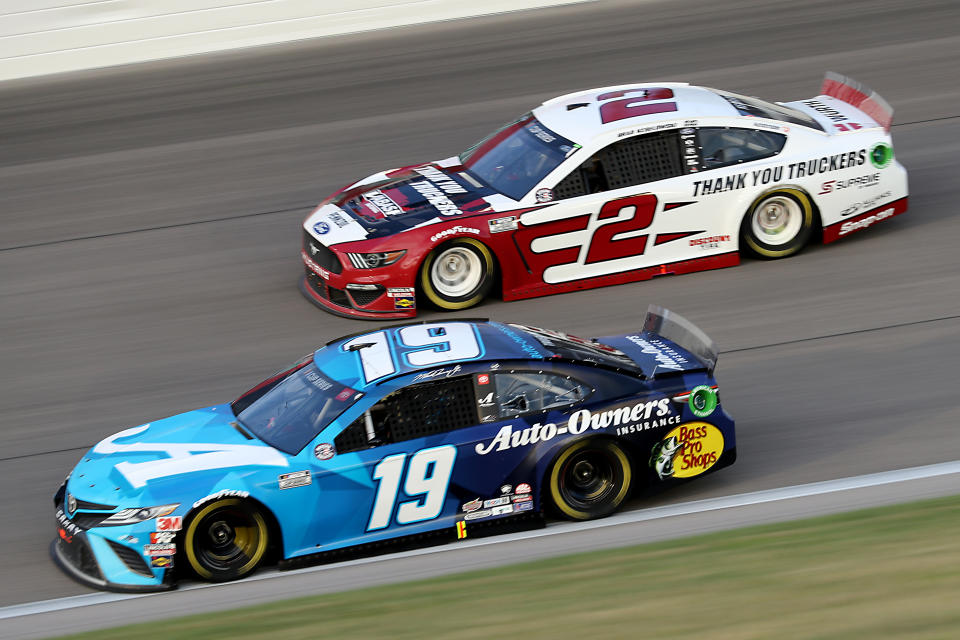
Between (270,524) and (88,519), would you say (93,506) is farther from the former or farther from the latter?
(270,524)

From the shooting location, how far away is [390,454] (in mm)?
6918

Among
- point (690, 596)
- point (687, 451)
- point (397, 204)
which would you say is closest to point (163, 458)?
point (687, 451)

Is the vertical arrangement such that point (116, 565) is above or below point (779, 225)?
below

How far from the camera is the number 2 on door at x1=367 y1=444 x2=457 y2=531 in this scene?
22.7 ft

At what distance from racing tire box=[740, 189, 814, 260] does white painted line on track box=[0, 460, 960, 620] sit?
384 cm

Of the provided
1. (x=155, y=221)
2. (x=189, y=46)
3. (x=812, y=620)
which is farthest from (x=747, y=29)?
(x=812, y=620)

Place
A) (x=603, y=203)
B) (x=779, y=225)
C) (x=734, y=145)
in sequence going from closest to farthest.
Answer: (x=603, y=203) < (x=734, y=145) < (x=779, y=225)

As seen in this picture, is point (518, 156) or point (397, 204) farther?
point (518, 156)

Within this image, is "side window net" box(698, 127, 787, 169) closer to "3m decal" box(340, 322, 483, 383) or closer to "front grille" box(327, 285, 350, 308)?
"front grille" box(327, 285, 350, 308)

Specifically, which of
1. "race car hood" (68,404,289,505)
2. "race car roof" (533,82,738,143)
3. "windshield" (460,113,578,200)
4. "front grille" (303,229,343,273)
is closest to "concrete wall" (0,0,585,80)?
"windshield" (460,113,578,200)

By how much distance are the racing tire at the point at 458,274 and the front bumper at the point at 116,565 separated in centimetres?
436

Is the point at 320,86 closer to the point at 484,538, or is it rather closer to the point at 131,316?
the point at 131,316

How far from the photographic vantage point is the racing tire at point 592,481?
7281 mm

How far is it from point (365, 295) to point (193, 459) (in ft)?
12.3
